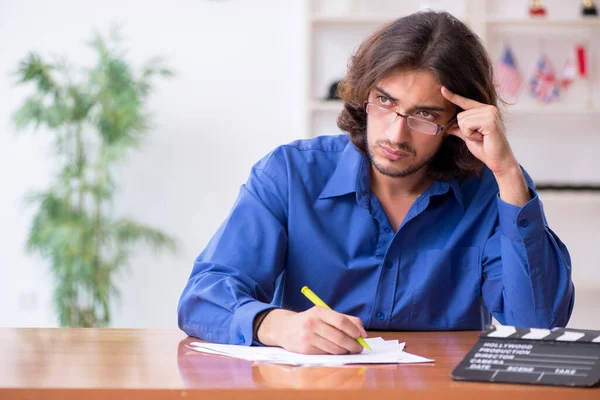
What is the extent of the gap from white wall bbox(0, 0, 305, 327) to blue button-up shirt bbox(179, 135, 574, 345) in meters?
2.40

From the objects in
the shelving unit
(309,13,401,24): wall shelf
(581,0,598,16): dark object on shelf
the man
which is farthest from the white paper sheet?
(581,0,598,16): dark object on shelf

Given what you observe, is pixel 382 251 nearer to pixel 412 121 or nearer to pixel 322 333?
pixel 412 121

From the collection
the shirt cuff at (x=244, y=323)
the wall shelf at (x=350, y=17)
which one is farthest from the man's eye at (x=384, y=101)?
the wall shelf at (x=350, y=17)

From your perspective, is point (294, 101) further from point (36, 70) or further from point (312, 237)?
point (312, 237)

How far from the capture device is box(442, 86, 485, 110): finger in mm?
1730

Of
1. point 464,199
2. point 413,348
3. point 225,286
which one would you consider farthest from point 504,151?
point 225,286

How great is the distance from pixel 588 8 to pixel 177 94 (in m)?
2.03

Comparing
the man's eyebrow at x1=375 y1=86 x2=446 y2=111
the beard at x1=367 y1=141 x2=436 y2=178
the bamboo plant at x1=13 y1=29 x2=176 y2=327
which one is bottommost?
the bamboo plant at x1=13 y1=29 x2=176 y2=327

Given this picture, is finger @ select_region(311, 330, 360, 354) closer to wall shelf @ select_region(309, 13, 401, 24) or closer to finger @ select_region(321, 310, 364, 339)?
finger @ select_region(321, 310, 364, 339)

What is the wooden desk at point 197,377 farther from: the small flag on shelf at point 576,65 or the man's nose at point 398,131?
the small flag on shelf at point 576,65

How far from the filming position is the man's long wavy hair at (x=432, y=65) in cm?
177

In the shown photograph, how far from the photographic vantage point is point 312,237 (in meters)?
1.73

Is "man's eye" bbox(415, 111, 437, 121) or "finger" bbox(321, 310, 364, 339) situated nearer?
"finger" bbox(321, 310, 364, 339)

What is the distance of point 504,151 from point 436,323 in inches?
14.9
